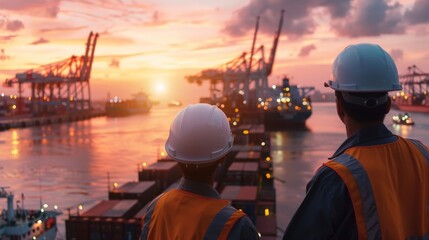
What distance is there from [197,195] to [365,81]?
116 centimetres

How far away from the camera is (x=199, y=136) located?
2914 mm

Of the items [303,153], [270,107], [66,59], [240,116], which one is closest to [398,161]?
[303,153]

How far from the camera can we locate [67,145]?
7888 cm

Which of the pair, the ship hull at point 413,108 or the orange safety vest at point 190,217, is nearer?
the orange safety vest at point 190,217

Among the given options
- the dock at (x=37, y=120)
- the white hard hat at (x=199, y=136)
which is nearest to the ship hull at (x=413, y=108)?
the dock at (x=37, y=120)

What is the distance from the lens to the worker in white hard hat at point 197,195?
8.07 feet

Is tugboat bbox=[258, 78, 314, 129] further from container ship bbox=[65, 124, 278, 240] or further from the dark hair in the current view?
the dark hair

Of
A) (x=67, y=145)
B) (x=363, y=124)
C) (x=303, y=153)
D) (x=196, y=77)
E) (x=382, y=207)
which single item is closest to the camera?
(x=382, y=207)

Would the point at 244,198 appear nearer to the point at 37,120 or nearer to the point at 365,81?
the point at 365,81

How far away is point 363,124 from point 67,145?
81.4 meters

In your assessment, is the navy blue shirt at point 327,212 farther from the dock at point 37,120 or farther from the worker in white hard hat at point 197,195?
the dock at point 37,120

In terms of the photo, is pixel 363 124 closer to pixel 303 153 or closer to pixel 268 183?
pixel 268 183

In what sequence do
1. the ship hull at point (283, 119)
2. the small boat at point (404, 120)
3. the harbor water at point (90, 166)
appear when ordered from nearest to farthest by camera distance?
the harbor water at point (90, 166), the small boat at point (404, 120), the ship hull at point (283, 119)

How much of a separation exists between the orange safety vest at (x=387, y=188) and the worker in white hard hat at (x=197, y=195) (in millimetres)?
648
